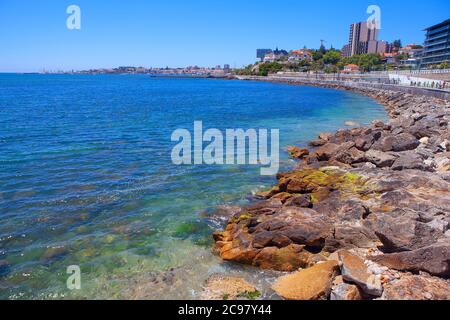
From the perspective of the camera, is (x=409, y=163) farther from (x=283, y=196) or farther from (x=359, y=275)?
(x=359, y=275)

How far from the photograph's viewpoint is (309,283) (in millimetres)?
8117

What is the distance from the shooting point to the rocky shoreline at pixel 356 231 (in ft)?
25.1

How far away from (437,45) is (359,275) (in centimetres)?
13591

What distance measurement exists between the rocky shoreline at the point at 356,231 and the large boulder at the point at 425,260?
19 millimetres

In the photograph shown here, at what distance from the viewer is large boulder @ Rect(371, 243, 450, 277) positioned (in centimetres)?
764

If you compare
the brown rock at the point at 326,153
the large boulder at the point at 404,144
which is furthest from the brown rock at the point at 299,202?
the large boulder at the point at 404,144

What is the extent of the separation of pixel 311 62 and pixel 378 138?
170310 millimetres

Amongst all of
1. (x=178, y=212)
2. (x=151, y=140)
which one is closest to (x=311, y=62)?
(x=151, y=140)

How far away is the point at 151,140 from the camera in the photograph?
2667 cm

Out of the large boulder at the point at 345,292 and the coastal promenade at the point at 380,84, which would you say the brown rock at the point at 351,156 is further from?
the coastal promenade at the point at 380,84

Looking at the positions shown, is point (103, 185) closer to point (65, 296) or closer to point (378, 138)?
point (65, 296)

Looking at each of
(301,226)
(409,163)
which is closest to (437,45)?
(409,163)

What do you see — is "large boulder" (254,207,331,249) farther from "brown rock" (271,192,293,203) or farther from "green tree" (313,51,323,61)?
"green tree" (313,51,323,61)

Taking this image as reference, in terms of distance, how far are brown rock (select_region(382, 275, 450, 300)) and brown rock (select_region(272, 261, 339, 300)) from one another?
46.7 inches
